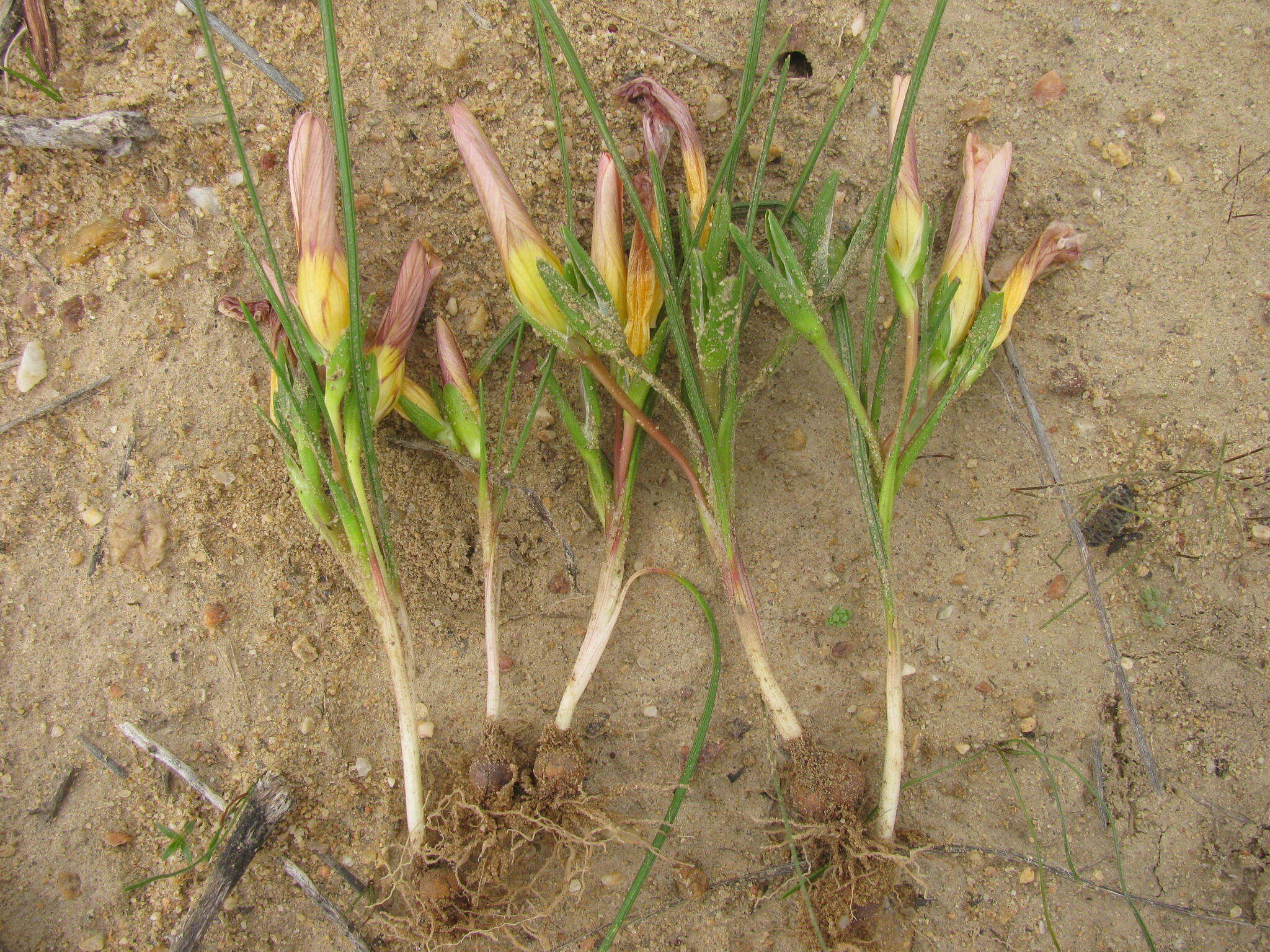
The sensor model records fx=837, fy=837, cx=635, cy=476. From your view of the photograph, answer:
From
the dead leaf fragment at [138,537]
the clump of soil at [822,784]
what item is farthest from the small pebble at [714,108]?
the dead leaf fragment at [138,537]

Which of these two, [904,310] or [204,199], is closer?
[904,310]

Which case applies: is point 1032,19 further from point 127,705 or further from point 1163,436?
point 127,705

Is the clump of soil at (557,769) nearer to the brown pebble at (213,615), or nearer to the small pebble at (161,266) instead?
the brown pebble at (213,615)

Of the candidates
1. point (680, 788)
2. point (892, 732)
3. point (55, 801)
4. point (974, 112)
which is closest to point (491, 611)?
point (680, 788)

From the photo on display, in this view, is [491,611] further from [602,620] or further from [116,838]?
[116,838]

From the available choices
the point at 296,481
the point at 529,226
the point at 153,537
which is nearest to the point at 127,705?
the point at 153,537

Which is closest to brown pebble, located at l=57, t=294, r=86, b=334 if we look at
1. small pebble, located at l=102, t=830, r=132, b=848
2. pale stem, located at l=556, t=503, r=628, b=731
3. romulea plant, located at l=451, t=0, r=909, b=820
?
romulea plant, located at l=451, t=0, r=909, b=820
